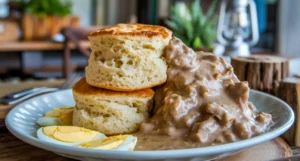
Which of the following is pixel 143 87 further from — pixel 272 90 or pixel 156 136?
pixel 272 90

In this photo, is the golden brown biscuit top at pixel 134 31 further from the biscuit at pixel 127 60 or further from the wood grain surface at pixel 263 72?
the wood grain surface at pixel 263 72

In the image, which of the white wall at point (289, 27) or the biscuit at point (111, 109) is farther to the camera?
the white wall at point (289, 27)

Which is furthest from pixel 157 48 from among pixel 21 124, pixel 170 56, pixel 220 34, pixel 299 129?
pixel 220 34

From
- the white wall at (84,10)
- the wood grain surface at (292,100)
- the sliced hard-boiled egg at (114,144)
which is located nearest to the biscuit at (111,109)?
the sliced hard-boiled egg at (114,144)

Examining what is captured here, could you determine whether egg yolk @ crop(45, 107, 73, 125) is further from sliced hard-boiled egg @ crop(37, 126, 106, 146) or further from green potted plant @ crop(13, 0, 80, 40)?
green potted plant @ crop(13, 0, 80, 40)

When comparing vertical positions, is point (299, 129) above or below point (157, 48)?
below

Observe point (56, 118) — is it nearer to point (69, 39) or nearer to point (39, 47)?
point (69, 39)
